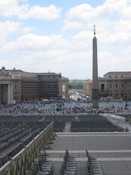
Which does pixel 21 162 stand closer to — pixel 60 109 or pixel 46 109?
pixel 60 109

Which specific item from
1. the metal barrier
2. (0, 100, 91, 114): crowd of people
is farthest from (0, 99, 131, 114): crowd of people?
the metal barrier

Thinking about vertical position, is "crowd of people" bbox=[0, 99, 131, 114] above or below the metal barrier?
above

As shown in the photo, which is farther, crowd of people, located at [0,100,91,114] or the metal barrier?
crowd of people, located at [0,100,91,114]

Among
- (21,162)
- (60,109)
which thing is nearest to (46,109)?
(60,109)

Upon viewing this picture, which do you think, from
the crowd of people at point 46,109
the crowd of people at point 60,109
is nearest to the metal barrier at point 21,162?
the crowd of people at point 46,109

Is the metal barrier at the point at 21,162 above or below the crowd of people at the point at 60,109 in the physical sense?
below

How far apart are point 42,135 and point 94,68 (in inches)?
1931

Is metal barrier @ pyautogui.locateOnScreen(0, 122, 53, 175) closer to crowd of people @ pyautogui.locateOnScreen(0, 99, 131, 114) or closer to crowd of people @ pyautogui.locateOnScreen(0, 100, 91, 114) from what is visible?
crowd of people @ pyautogui.locateOnScreen(0, 100, 91, 114)

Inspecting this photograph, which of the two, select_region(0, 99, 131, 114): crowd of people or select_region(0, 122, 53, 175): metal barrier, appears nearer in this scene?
select_region(0, 122, 53, 175): metal barrier

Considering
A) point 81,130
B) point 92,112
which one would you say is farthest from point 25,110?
point 81,130

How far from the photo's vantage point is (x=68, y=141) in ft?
157

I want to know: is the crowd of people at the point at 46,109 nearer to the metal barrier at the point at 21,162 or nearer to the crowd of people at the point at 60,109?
the crowd of people at the point at 60,109

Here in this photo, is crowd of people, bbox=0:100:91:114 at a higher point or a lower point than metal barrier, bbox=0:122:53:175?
higher

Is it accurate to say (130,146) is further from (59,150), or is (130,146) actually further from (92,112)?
(92,112)
